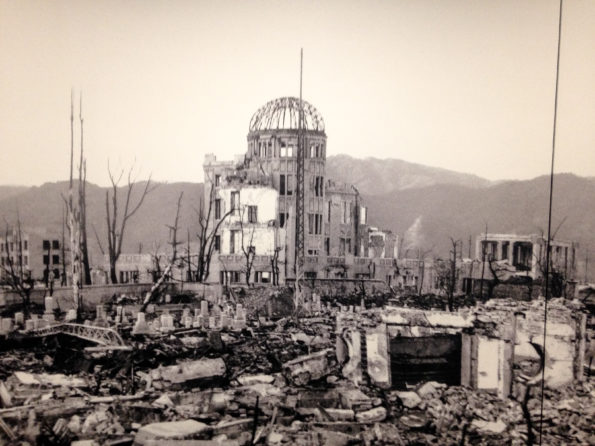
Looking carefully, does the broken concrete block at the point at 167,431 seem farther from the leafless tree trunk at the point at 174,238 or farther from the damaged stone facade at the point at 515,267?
the damaged stone facade at the point at 515,267

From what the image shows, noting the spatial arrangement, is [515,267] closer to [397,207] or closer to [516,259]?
[516,259]

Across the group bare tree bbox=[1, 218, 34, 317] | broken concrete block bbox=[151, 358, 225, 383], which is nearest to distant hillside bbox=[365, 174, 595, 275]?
broken concrete block bbox=[151, 358, 225, 383]

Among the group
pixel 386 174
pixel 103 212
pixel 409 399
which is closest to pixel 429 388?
pixel 409 399

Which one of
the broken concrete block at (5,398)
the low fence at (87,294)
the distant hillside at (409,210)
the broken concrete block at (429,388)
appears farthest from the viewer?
the distant hillside at (409,210)

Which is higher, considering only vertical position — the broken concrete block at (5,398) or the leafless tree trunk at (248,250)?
the leafless tree trunk at (248,250)

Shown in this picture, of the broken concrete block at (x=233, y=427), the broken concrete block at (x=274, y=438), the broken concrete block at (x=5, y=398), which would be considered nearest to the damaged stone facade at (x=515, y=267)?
the broken concrete block at (x=274, y=438)

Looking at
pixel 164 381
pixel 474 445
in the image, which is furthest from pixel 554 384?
pixel 164 381

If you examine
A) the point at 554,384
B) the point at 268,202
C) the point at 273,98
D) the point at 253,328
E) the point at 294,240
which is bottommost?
the point at 554,384

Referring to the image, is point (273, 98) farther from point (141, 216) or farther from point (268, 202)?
point (141, 216)
